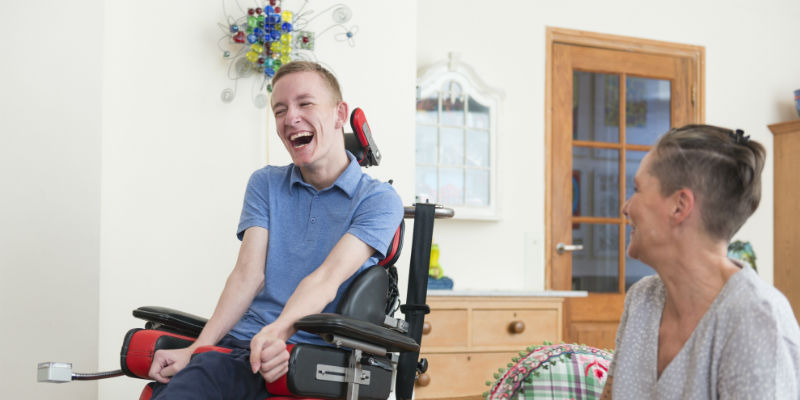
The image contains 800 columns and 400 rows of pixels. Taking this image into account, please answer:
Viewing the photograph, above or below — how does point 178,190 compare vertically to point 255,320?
above

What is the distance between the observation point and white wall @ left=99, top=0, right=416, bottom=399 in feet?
8.76

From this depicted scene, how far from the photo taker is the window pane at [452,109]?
397 centimetres

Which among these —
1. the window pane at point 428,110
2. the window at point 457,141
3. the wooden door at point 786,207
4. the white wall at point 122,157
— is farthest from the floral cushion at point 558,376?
the wooden door at point 786,207

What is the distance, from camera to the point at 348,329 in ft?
4.53

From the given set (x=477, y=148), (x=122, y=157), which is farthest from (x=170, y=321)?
(x=477, y=148)

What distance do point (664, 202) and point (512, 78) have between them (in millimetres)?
3105

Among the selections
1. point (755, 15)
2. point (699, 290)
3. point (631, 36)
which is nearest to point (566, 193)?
point (631, 36)

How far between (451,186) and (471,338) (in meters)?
0.89

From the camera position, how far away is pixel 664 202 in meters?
1.18

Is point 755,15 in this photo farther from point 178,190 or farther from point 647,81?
point 178,190

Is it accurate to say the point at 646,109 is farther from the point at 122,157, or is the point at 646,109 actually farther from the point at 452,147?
the point at 122,157

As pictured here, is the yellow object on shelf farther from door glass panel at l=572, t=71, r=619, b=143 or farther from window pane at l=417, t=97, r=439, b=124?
door glass panel at l=572, t=71, r=619, b=143

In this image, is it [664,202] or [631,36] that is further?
[631,36]

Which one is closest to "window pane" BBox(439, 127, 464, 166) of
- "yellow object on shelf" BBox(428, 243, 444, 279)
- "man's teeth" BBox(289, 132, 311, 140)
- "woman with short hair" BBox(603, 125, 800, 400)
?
"yellow object on shelf" BBox(428, 243, 444, 279)
